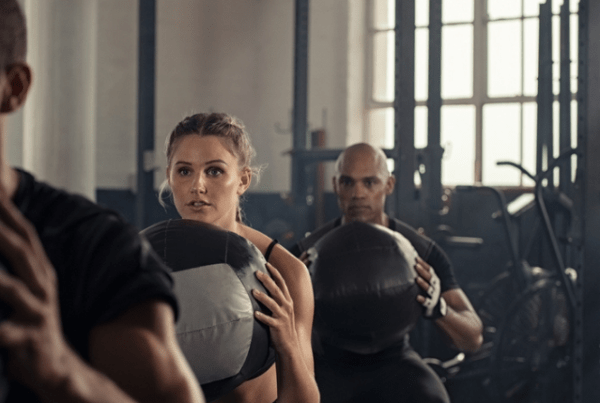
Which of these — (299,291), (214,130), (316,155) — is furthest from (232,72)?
(299,291)

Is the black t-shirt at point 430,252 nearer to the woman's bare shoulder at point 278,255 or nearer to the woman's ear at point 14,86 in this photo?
the woman's bare shoulder at point 278,255

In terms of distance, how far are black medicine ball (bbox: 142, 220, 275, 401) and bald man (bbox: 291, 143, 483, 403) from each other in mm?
967

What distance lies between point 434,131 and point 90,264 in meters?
3.50

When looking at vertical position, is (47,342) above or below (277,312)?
above

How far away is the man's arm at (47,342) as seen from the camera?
59cm

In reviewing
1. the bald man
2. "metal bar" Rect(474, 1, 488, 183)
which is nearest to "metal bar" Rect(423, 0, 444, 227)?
the bald man

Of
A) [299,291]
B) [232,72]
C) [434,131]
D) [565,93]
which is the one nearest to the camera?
[299,291]

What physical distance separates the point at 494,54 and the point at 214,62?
10.2 ft

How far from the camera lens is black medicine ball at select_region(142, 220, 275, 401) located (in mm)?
1339

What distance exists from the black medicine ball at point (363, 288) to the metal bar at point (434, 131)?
1660 millimetres

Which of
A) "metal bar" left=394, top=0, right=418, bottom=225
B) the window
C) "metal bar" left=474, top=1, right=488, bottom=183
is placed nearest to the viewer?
"metal bar" left=394, top=0, right=418, bottom=225

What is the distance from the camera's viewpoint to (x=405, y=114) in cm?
380

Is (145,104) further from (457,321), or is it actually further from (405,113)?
(457,321)

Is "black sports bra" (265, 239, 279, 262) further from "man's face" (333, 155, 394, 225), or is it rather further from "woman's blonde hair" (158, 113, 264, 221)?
"man's face" (333, 155, 394, 225)
